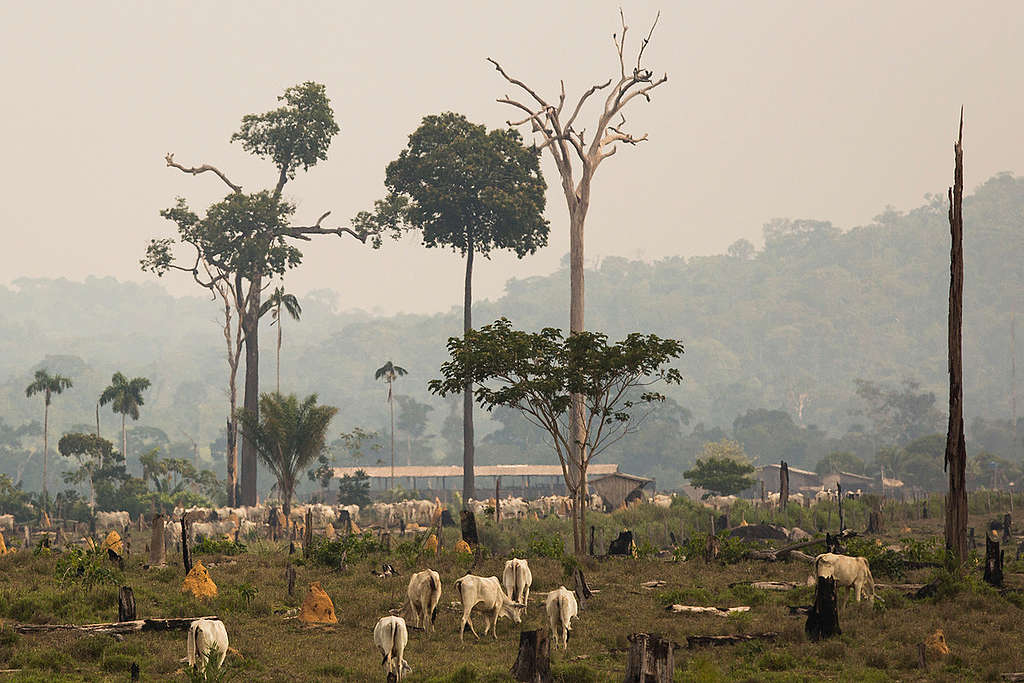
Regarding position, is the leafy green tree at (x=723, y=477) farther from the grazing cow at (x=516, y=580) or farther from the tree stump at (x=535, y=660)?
the tree stump at (x=535, y=660)

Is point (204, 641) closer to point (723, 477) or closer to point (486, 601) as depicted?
point (486, 601)

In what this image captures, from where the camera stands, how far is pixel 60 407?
171125mm

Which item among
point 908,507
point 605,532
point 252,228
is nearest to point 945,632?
point 605,532

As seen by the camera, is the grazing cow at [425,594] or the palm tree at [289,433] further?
the palm tree at [289,433]

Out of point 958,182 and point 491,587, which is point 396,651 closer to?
point 491,587

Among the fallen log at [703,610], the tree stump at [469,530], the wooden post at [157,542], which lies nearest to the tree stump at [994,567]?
the fallen log at [703,610]

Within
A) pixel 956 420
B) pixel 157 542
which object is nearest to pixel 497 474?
pixel 157 542

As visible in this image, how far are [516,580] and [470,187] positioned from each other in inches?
1859

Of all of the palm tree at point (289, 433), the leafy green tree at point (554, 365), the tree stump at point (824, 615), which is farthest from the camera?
the palm tree at point (289, 433)


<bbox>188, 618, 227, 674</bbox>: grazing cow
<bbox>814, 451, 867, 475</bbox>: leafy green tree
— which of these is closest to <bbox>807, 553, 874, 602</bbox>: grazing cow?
<bbox>188, 618, 227, 674</bbox>: grazing cow

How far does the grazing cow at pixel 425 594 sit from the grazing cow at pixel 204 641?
15.0 feet

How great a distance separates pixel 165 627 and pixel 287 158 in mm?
57170

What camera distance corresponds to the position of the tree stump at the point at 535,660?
14000 millimetres

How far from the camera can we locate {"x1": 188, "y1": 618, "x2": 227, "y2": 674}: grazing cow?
14500 millimetres
